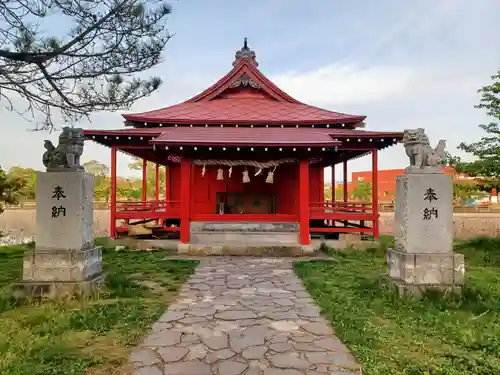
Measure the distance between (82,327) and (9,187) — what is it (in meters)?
8.01

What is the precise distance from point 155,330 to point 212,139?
23.5 ft

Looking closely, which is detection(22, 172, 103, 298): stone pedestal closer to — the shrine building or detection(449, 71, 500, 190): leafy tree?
the shrine building

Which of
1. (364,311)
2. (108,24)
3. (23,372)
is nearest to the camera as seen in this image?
(23,372)

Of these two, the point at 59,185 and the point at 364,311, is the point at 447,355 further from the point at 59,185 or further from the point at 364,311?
the point at 59,185

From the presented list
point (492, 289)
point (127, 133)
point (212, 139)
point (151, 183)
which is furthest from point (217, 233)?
point (151, 183)

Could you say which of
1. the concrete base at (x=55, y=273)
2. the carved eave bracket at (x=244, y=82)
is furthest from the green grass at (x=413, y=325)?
the carved eave bracket at (x=244, y=82)

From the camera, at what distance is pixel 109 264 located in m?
8.72

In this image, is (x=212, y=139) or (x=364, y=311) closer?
(x=364, y=311)

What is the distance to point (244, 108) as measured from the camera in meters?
14.7

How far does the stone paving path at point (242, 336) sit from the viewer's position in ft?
11.0

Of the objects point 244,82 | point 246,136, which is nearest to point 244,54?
point 244,82

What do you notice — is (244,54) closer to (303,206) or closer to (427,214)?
(303,206)

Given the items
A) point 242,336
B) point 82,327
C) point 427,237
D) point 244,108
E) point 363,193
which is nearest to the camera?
point 242,336

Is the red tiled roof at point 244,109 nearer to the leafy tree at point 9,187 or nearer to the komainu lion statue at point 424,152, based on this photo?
the leafy tree at point 9,187
